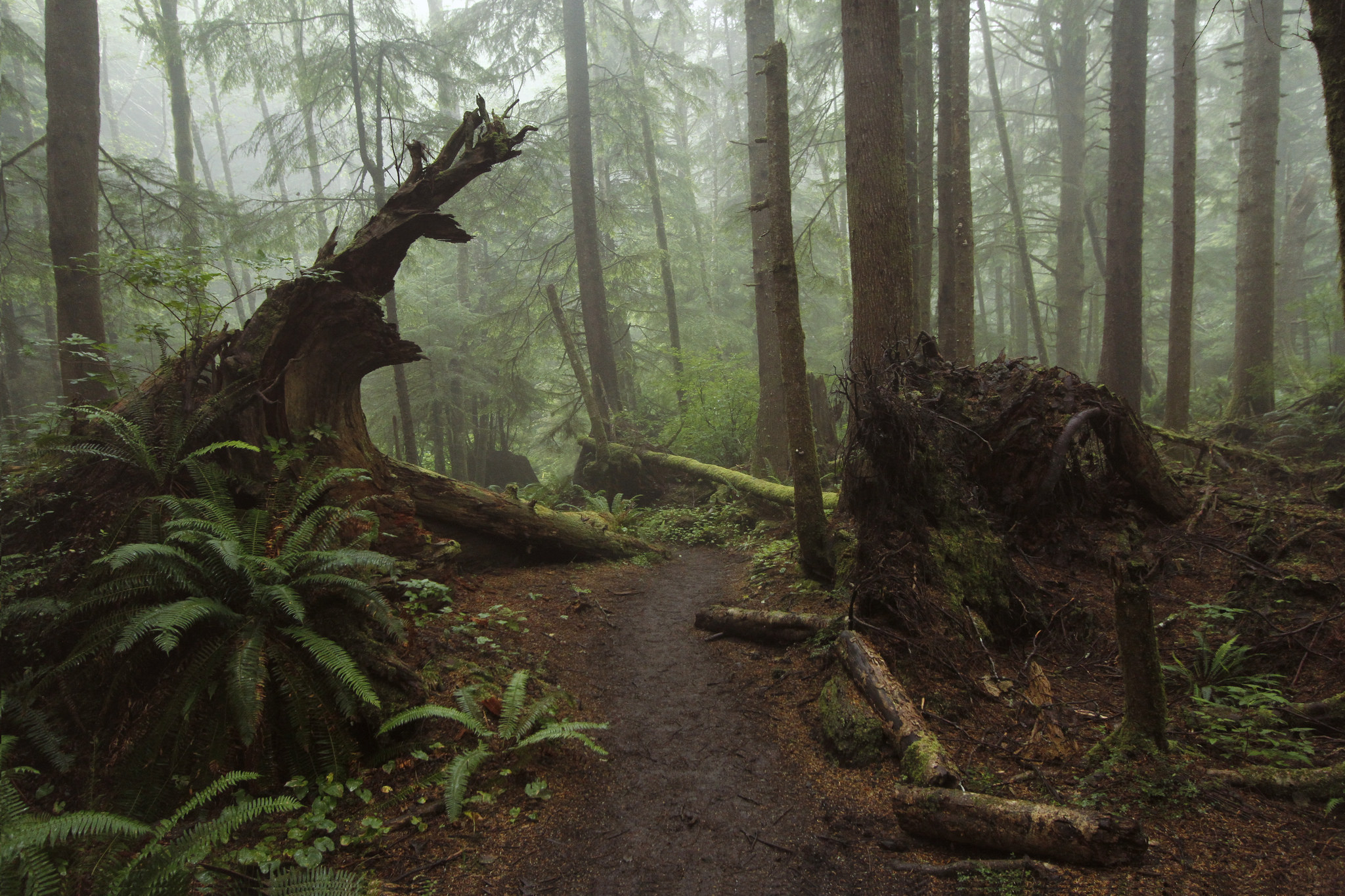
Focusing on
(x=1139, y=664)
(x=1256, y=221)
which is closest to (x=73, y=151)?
(x=1139, y=664)

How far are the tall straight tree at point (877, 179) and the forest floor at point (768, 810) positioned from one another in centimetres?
402

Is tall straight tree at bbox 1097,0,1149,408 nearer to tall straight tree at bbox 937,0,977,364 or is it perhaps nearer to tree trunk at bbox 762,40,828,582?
tall straight tree at bbox 937,0,977,364

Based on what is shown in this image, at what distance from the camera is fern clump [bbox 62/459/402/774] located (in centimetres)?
341

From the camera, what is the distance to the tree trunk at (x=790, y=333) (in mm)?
6625

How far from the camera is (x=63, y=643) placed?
3832 mm

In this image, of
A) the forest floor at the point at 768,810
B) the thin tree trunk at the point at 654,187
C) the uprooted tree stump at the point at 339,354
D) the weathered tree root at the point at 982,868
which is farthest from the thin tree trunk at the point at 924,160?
the weathered tree root at the point at 982,868

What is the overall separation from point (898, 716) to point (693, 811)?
1.30m

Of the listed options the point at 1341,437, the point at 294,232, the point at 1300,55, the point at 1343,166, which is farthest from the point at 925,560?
the point at 1300,55

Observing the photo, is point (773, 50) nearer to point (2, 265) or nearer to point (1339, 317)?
point (2, 265)

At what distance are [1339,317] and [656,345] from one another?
16881 millimetres

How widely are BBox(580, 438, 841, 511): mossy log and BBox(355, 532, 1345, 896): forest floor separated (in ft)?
13.3

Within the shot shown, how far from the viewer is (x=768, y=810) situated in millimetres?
3502

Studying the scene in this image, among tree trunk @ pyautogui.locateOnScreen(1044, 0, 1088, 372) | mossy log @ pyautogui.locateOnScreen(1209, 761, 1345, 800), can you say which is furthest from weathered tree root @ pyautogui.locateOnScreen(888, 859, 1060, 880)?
tree trunk @ pyautogui.locateOnScreen(1044, 0, 1088, 372)

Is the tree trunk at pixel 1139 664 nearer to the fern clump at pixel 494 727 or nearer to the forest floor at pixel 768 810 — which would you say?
the forest floor at pixel 768 810
